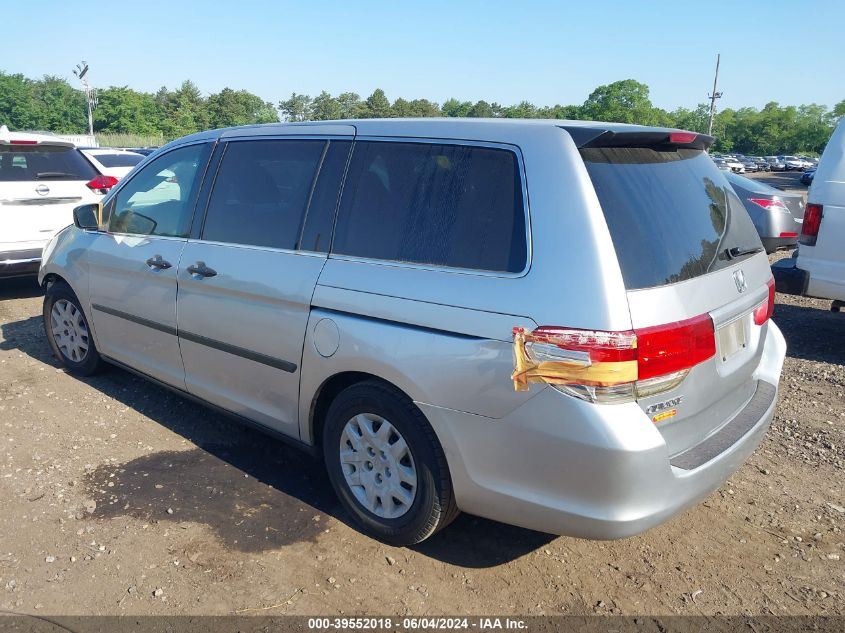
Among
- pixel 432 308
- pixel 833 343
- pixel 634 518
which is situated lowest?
pixel 833 343

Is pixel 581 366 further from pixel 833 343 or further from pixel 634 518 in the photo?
pixel 833 343

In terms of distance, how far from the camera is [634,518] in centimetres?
254

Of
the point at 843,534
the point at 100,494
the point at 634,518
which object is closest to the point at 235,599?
the point at 100,494

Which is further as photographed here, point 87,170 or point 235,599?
point 87,170

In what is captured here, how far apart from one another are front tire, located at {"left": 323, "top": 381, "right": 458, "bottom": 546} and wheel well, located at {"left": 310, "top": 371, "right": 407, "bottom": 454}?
0.05 m

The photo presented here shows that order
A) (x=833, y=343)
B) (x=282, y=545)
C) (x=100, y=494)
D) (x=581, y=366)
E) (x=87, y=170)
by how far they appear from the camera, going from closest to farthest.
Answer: (x=581, y=366), (x=282, y=545), (x=100, y=494), (x=833, y=343), (x=87, y=170)

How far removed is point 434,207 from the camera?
3.00m

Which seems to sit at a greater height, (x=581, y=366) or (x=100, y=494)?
(x=581, y=366)

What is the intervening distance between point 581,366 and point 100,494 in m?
2.61

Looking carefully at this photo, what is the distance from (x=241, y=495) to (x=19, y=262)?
501 centimetres

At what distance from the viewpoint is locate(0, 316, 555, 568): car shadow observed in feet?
10.7

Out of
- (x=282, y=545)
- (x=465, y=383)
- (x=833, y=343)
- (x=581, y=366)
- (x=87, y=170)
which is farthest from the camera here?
(x=87, y=170)

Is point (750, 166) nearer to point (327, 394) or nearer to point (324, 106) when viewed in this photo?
point (324, 106)

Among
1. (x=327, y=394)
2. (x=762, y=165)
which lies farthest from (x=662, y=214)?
(x=762, y=165)
